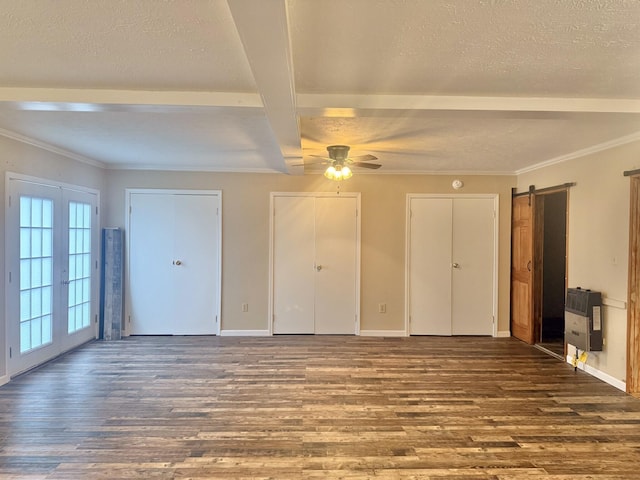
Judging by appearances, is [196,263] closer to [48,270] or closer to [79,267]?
[79,267]

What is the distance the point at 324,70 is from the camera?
84.0 inches

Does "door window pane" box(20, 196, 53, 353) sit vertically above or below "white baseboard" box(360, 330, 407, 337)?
above

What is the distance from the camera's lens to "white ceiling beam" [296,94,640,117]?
2.47 meters

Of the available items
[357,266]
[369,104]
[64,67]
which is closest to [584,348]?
[357,266]

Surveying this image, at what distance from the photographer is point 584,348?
12.2 ft

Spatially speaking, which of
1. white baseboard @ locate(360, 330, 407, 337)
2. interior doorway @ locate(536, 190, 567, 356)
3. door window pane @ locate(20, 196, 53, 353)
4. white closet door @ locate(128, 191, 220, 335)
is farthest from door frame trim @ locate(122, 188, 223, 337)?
interior doorway @ locate(536, 190, 567, 356)

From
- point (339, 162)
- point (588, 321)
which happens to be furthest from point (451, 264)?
point (339, 162)

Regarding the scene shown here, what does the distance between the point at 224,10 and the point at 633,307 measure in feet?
13.7

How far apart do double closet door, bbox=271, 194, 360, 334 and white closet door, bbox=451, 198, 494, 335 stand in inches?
58.8

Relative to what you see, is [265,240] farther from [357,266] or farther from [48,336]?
[48,336]

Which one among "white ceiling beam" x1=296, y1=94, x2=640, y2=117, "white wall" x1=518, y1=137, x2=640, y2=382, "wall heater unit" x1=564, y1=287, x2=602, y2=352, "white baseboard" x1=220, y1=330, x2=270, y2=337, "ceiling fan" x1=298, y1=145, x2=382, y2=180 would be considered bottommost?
"white baseboard" x1=220, y1=330, x2=270, y2=337

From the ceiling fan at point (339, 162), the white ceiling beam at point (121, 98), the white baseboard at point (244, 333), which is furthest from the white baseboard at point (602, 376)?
the white ceiling beam at point (121, 98)

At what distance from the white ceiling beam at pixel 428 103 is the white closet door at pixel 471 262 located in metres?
2.89

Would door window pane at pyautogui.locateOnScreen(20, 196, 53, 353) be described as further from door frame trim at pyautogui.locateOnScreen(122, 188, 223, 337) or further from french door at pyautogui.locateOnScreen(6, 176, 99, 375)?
door frame trim at pyautogui.locateOnScreen(122, 188, 223, 337)
